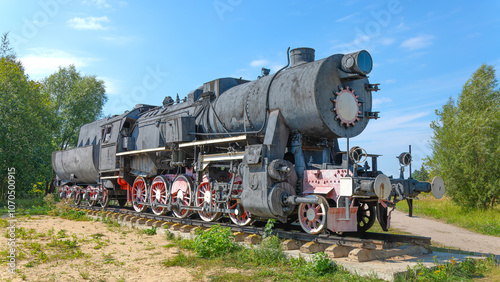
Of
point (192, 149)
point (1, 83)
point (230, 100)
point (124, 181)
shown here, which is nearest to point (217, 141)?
point (230, 100)

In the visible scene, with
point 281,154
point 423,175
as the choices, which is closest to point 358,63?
point 281,154

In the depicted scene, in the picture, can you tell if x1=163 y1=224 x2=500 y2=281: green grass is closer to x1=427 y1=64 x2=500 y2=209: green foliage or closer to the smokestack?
the smokestack

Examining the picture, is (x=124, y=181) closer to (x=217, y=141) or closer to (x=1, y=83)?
(x=217, y=141)

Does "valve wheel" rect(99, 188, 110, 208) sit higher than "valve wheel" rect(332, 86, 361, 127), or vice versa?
"valve wheel" rect(332, 86, 361, 127)

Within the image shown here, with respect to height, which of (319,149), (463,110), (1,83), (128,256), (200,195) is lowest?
(128,256)

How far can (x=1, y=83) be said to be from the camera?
893 inches

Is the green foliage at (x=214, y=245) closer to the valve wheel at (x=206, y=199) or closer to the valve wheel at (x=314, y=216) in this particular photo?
the valve wheel at (x=314, y=216)

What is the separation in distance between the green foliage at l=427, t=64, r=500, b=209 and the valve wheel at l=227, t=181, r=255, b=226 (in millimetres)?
14636

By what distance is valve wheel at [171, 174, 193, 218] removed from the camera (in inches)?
426

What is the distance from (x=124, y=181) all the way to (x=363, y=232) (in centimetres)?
965

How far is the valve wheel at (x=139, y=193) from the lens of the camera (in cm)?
1318

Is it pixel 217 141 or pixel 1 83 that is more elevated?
pixel 1 83

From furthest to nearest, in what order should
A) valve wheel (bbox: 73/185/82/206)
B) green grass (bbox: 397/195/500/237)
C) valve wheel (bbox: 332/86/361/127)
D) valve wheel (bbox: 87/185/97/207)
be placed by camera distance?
valve wheel (bbox: 73/185/82/206) → valve wheel (bbox: 87/185/97/207) → green grass (bbox: 397/195/500/237) → valve wheel (bbox: 332/86/361/127)

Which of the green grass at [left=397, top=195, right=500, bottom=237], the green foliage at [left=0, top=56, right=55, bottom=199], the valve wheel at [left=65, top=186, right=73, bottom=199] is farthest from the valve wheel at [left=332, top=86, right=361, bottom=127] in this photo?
the green foliage at [left=0, top=56, right=55, bottom=199]
